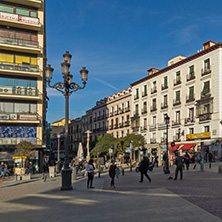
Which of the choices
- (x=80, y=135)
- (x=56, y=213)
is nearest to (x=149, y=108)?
(x=80, y=135)

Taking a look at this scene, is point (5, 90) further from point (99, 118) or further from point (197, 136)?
point (99, 118)

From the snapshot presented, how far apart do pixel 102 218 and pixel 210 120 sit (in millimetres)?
33059

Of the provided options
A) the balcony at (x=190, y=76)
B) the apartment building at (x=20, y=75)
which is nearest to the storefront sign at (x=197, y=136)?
the balcony at (x=190, y=76)

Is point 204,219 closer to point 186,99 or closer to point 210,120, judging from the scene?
point 210,120

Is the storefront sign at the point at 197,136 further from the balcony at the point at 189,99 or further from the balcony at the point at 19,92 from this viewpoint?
the balcony at the point at 19,92

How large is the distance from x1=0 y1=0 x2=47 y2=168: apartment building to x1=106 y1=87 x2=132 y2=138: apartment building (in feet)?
79.8

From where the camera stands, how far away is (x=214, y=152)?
36.7 m

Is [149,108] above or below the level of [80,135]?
above

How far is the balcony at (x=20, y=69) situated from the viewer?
108 ft

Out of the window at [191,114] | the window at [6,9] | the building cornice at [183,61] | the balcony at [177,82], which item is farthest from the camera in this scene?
the balcony at [177,82]

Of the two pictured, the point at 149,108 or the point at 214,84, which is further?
the point at 149,108

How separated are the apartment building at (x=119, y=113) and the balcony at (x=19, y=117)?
82.5 feet

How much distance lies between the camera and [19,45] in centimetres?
3362

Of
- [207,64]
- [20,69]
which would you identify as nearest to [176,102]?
[207,64]
